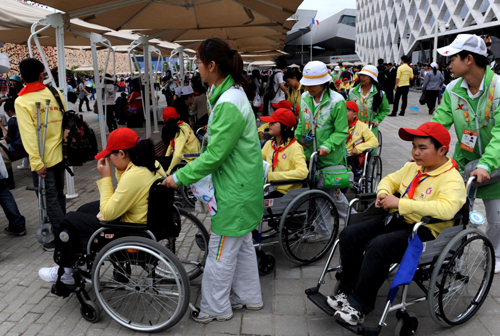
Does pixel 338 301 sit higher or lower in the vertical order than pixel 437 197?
lower

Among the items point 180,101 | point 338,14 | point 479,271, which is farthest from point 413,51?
point 479,271

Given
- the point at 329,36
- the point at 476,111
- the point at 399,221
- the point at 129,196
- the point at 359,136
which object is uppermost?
the point at 329,36

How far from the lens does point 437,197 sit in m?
2.62

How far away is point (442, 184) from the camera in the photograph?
2.62 metres

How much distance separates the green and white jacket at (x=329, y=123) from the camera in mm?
3977

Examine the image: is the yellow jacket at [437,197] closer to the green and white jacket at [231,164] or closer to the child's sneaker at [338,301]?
the child's sneaker at [338,301]

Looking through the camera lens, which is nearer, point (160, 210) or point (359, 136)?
point (160, 210)

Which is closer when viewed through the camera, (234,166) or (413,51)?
(234,166)

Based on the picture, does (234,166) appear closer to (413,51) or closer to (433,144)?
(433,144)

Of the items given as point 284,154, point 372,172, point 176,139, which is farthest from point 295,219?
point 176,139

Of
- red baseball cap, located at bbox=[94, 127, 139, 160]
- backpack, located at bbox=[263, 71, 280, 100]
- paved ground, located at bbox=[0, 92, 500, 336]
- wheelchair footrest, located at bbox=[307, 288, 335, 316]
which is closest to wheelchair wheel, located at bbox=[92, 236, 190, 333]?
paved ground, located at bbox=[0, 92, 500, 336]

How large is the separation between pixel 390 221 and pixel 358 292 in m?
0.62

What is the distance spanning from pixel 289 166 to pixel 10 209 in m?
3.10

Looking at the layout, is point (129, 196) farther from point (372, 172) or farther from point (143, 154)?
point (372, 172)
